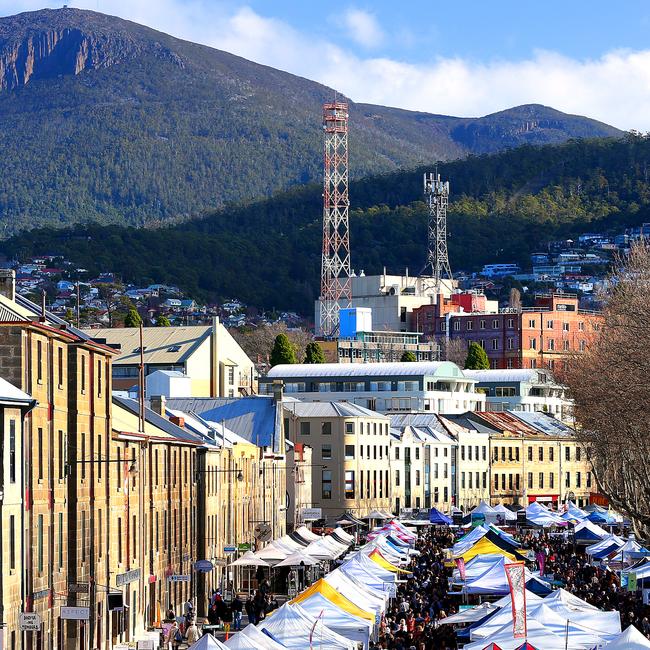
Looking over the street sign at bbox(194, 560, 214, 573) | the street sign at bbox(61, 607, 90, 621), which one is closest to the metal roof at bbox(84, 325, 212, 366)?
the street sign at bbox(194, 560, 214, 573)

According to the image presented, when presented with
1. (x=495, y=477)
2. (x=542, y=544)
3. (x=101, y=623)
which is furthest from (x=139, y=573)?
(x=495, y=477)

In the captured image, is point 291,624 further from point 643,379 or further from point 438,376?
point 438,376

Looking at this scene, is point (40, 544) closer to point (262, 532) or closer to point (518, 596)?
point (518, 596)

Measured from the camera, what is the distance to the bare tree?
62.1m

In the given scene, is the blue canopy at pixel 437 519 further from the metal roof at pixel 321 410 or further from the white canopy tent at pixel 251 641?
the white canopy tent at pixel 251 641

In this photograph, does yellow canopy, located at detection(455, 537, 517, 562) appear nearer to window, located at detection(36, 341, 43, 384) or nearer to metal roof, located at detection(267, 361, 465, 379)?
window, located at detection(36, 341, 43, 384)

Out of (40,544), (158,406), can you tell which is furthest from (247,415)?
(40,544)

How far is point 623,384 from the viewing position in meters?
64.6

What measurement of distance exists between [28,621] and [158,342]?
10948 cm

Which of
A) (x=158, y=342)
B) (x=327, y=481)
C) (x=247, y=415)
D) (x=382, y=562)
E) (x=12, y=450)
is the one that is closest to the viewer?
(x=12, y=450)

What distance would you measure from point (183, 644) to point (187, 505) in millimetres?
15808

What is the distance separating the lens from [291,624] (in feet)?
164

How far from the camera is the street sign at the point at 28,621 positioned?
145 ft

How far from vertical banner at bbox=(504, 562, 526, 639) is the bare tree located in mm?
14609
